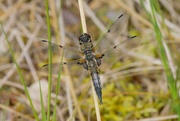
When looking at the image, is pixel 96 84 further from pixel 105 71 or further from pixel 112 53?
pixel 105 71

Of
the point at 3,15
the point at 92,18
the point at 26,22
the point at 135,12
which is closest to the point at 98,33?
the point at 92,18

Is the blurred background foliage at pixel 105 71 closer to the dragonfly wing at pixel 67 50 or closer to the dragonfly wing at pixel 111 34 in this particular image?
the dragonfly wing at pixel 67 50

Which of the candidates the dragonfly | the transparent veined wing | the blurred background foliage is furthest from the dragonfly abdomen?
the blurred background foliage

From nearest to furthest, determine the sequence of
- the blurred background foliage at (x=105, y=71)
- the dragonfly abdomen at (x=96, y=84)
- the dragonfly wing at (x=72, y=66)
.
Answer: the dragonfly abdomen at (x=96, y=84)
the dragonfly wing at (x=72, y=66)
the blurred background foliage at (x=105, y=71)

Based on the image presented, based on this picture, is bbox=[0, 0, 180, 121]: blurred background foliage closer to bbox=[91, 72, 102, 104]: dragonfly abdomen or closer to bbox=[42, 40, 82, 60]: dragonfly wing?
bbox=[42, 40, 82, 60]: dragonfly wing

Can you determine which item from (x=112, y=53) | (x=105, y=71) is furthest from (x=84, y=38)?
(x=105, y=71)

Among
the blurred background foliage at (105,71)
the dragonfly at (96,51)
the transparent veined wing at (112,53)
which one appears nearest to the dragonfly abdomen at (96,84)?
the dragonfly at (96,51)
